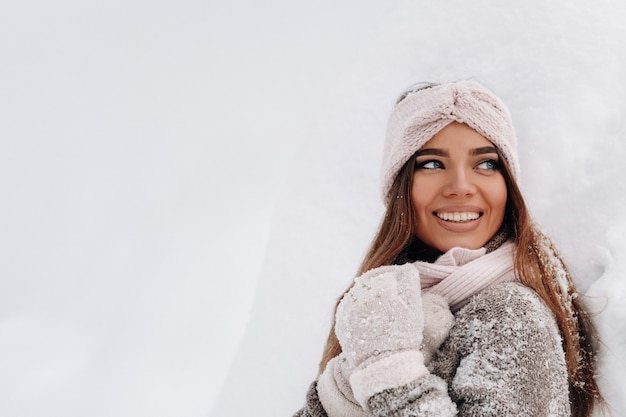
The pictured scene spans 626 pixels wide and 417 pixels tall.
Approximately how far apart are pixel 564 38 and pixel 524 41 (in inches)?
5.5

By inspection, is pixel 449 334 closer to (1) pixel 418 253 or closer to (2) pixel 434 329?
(2) pixel 434 329

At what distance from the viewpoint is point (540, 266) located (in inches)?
67.8

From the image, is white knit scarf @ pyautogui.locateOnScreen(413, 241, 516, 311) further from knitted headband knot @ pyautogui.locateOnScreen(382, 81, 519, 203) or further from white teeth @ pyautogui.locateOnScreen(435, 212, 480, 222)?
knitted headband knot @ pyautogui.locateOnScreen(382, 81, 519, 203)

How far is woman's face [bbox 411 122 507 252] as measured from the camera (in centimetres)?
175

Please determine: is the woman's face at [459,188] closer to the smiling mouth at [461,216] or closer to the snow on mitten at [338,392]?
the smiling mouth at [461,216]

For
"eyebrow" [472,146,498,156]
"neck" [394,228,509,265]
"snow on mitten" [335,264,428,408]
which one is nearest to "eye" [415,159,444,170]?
"eyebrow" [472,146,498,156]

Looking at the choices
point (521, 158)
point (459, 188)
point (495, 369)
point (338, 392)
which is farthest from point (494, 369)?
point (521, 158)

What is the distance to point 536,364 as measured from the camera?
1441mm

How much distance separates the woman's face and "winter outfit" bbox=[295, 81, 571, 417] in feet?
0.10

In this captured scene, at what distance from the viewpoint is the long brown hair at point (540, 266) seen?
1677 mm

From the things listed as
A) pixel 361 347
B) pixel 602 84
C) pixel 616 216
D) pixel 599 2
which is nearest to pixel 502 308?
pixel 361 347

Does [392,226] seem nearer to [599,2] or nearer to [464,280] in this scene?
[464,280]

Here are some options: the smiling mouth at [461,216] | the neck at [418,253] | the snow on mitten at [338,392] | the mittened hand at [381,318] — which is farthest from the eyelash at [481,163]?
the snow on mitten at [338,392]

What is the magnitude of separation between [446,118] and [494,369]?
0.68 m
